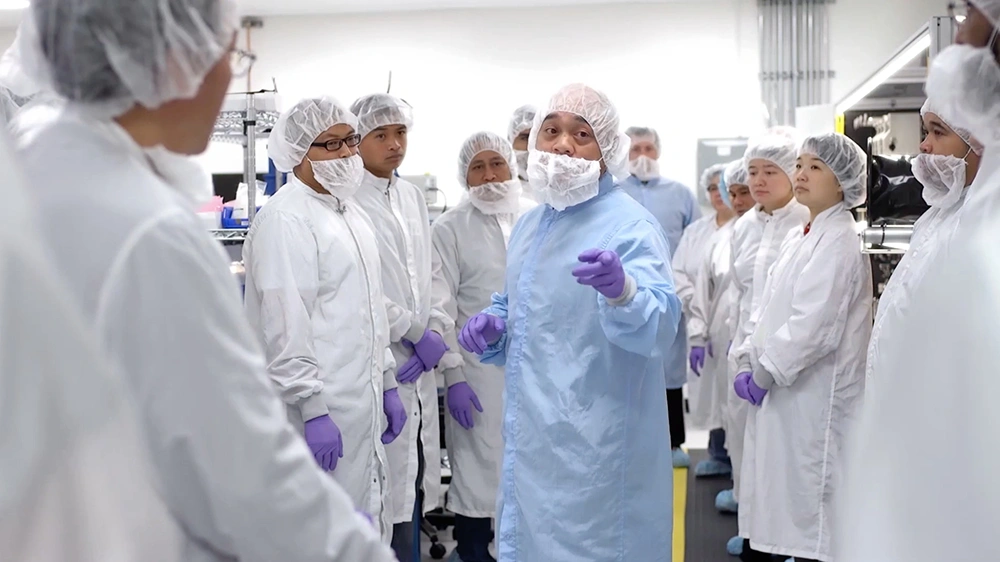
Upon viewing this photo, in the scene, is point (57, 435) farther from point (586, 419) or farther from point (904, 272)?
point (904, 272)

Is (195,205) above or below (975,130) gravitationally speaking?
below

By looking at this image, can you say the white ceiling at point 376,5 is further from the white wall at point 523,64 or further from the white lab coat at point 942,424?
the white lab coat at point 942,424

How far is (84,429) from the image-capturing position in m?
0.87

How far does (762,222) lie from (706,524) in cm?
136

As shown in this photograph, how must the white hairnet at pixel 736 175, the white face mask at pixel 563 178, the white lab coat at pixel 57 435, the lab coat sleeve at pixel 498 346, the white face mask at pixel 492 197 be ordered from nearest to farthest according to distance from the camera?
the white lab coat at pixel 57 435, the white face mask at pixel 563 178, the lab coat sleeve at pixel 498 346, the white face mask at pixel 492 197, the white hairnet at pixel 736 175

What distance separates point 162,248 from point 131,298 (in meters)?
0.06

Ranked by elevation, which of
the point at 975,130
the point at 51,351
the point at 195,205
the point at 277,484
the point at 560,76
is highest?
the point at 560,76

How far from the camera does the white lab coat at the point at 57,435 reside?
2.75 ft

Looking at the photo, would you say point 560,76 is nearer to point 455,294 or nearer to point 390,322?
point 455,294

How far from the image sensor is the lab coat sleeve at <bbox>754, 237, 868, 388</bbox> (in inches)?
104

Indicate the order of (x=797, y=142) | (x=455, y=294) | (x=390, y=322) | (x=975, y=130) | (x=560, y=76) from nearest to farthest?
1. (x=975, y=130)
2. (x=390, y=322)
3. (x=455, y=294)
4. (x=797, y=142)
5. (x=560, y=76)

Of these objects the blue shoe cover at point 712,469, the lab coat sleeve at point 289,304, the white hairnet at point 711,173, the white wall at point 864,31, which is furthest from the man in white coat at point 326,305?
the white wall at point 864,31

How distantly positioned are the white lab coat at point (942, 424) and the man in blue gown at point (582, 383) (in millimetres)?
949

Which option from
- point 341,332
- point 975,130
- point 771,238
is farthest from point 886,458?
point 771,238
